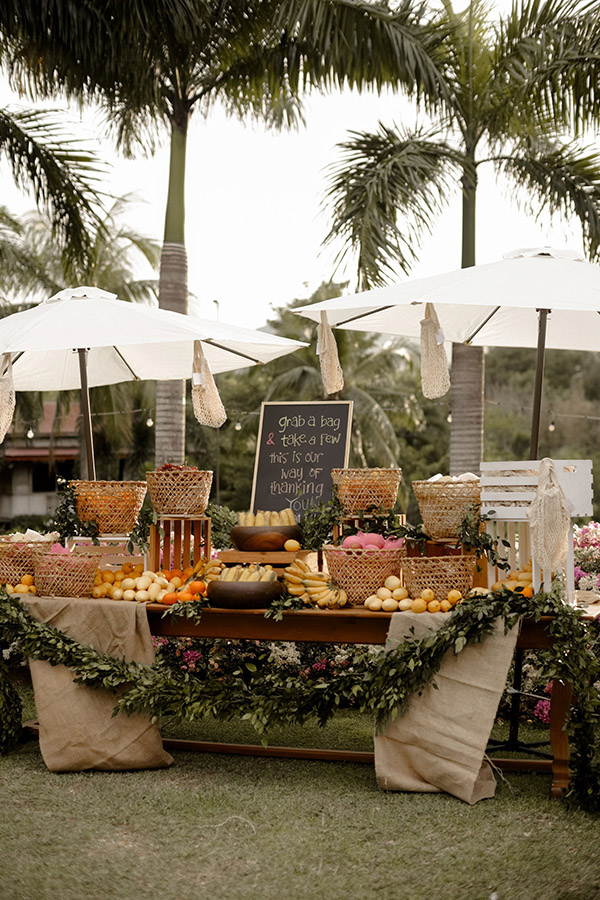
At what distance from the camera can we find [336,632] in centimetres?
468

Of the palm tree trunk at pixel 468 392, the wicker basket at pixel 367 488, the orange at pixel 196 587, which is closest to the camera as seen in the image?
the orange at pixel 196 587

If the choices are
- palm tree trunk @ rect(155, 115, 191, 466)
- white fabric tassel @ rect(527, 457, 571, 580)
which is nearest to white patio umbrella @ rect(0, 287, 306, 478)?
white fabric tassel @ rect(527, 457, 571, 580)

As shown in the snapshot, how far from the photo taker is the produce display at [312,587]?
468cm

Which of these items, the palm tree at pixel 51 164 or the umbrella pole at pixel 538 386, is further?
the palm tree at pixel 51 164

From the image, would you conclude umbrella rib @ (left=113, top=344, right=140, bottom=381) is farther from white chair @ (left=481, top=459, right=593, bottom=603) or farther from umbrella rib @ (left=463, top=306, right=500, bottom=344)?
white chair @ (left=481, top=459, right=593, bottom=603)

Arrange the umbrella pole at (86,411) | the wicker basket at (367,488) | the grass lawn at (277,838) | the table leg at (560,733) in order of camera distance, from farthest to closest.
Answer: the umbrella pole at (86,411)
the wicker basket at (367,488)
the table leg at (560,733)
the grass lawn at (277,838)

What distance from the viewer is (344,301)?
514cm

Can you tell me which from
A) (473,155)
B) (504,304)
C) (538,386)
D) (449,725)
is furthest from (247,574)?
(473,155)

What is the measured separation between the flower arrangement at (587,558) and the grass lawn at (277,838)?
5.91ft

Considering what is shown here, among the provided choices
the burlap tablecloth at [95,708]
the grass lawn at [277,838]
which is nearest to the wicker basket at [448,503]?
the grass lawn at [277,838]

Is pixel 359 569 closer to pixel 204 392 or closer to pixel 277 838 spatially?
pixel 277 838

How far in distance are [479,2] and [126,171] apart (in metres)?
4.95

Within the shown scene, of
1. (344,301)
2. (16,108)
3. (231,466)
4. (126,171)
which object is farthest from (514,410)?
(344,301)

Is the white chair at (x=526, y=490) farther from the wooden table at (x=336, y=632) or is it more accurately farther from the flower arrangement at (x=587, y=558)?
the flower arrangement at (x=587, y=558)
